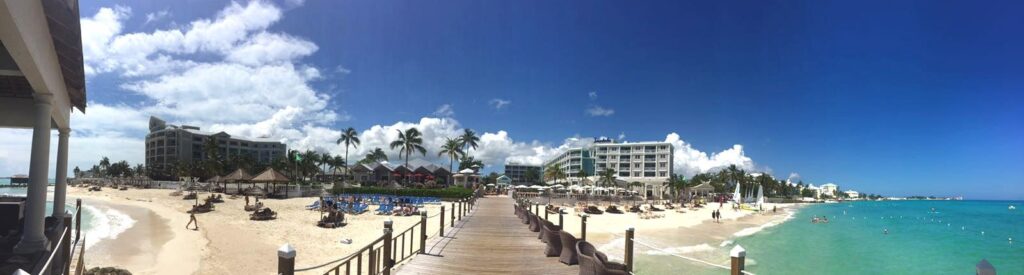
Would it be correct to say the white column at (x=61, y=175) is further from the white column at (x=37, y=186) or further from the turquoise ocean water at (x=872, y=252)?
the turquoise ocean water at (x=872, y=252)

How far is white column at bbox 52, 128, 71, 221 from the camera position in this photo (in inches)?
373

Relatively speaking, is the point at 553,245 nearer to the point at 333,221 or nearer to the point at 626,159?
the point at 333,221

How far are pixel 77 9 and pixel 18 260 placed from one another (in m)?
4.09

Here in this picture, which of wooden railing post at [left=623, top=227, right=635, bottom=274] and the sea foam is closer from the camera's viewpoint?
wooden railing post at [left=623, top=227, right=635, bottom=274]

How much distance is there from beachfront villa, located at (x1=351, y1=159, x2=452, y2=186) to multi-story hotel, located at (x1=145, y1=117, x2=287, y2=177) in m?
35.9

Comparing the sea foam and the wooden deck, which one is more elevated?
the wooden deck

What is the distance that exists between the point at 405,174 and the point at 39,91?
56129mm

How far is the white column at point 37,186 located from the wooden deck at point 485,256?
5.74 metres

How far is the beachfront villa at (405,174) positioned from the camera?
208 feet

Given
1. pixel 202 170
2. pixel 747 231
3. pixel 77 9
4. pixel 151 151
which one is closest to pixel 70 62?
pixel 77 9

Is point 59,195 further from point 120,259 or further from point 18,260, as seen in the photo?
point 120,259

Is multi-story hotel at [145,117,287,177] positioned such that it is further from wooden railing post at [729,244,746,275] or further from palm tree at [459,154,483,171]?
wooden railing post at [729,244,746,275]

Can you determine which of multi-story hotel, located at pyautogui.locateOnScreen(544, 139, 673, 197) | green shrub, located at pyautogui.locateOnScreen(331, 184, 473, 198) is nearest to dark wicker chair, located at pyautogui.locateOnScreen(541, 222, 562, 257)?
green shrub, located at pyautogui.locateOnScreen(331, 184, 473, 198)

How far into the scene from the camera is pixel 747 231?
119 feet
